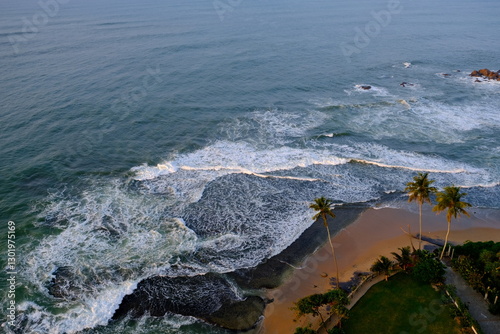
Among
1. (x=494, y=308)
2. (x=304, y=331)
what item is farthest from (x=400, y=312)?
(x=304, y=331)

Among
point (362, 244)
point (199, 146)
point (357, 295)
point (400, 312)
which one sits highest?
point (199, 146)

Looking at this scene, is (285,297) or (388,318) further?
(285,297)

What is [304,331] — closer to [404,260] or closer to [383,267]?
[383,267]

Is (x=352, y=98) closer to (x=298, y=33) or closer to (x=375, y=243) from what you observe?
(x=375, y=243)

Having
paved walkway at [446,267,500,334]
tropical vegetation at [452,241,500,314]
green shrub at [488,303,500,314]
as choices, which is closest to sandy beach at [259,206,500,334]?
tropical vegetation at [452,241,500,314]

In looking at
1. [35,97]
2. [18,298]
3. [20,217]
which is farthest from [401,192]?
[35,97]

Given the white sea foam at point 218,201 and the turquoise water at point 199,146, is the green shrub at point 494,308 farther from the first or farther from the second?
the white sea foam at point 218,201
